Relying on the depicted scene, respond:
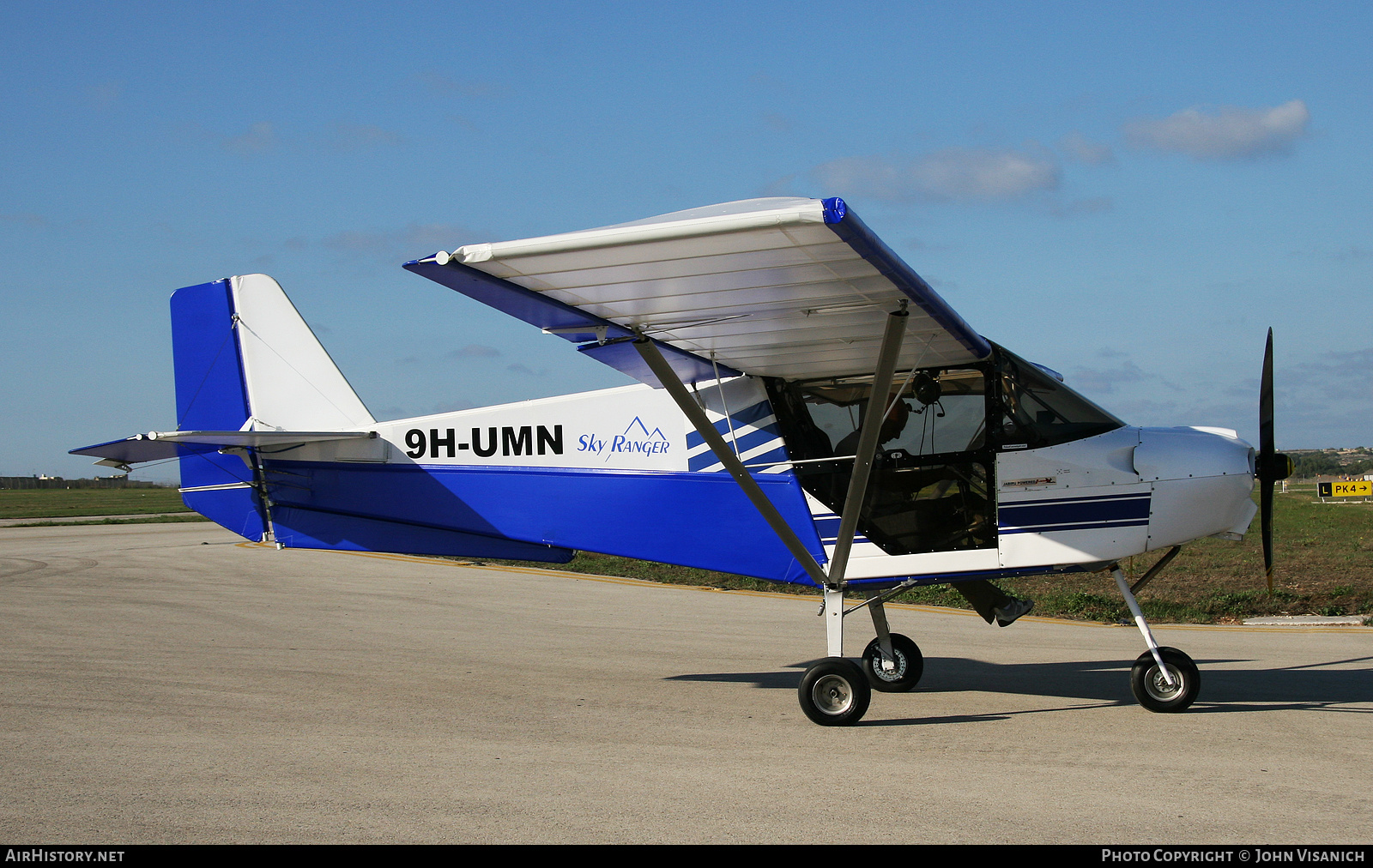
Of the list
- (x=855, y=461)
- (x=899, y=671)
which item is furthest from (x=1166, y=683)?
(x=855, y=461)

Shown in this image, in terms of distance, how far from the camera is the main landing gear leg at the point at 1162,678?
22.1ft

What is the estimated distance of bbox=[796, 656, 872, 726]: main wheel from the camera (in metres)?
6.50

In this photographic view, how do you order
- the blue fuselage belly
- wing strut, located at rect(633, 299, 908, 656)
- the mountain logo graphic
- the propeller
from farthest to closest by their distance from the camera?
the mountain logo graphic → the blue fuselage belly → the propeller → wing strut, located at rect(633, 299, 908, 656)

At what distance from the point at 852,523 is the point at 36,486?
151311 mm

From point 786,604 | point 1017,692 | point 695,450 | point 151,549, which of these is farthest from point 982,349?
point 151,549

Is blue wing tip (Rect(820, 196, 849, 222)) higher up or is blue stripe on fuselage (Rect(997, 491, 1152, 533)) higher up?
blue wing tip (Rect(820, 196, 849, 222))

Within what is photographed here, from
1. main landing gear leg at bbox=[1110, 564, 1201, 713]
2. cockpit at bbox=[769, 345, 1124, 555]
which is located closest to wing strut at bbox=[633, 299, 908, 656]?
cockpit at bbox=[769, 345, 1124, 555]

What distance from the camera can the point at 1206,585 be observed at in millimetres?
14016

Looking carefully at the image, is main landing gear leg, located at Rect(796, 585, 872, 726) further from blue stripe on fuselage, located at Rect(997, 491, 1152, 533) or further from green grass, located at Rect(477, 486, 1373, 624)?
green grass, located at Rect(477, 486, 1373, 624)

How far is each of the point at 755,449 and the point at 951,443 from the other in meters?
1.47

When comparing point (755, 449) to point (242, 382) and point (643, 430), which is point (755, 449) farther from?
point (242, 382)

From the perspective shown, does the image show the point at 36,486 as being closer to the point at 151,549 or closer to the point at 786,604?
the point at 151,549

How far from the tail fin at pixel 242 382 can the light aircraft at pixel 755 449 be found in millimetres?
27

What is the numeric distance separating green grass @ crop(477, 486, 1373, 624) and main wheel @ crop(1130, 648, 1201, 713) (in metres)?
4.03
